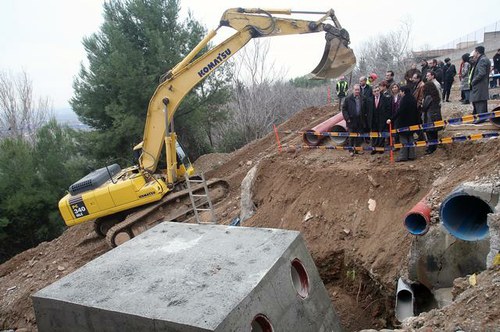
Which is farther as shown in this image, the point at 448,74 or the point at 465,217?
the point at 448,74

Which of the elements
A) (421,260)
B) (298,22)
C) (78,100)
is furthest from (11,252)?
(421,260)

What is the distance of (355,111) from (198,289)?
6.20m

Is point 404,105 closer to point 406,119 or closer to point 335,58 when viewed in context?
point 406,119

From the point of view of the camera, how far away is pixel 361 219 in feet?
24.2

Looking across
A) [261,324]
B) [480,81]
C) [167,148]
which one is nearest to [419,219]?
[261,324]

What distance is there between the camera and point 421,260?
18.2ft

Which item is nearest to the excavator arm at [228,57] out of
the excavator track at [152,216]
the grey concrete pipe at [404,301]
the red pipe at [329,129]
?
the excavator track at [152,216]

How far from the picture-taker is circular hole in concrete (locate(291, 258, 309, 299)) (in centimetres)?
488

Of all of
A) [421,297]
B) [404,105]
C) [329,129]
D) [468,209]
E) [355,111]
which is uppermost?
[404,105]

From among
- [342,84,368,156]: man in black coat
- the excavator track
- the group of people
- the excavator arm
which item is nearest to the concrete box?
the group of people

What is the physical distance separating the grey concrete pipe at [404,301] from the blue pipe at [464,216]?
1038mm

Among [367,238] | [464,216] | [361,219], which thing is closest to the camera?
[464,216]

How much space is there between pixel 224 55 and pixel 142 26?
383 inches

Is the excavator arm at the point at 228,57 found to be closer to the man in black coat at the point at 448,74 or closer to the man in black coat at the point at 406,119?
the man in black coat at the point at 406,119
